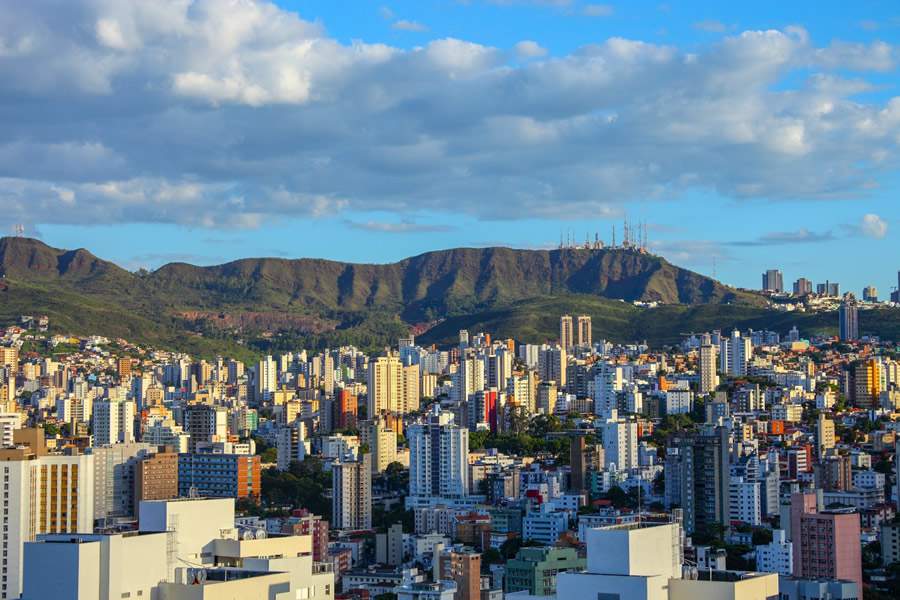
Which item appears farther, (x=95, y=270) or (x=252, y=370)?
(x=95, y=270)

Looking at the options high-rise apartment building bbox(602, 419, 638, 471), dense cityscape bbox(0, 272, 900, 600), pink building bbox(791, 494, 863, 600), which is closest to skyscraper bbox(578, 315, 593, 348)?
dense cityscape bbox(0, 272, 900, 600)

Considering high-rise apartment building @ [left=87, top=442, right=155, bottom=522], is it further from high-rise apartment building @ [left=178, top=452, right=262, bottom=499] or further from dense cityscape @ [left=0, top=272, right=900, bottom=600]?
high-rise apartment building @ [left=178, top=452, right=262, bottom=499]

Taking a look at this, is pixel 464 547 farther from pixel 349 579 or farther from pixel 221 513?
pixel 221 513

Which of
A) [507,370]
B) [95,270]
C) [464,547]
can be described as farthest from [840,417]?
[95,270]

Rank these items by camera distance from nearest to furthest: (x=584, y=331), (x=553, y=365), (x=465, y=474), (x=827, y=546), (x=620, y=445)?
(x=827, y=546) → (x=465, y=474) → (x=620, y=445) → (x=553, y=365) → (x=584, y=331)

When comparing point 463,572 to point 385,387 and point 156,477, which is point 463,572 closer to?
point 156,477

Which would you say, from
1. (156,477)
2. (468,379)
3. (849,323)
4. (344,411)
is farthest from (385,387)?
(849,323)
